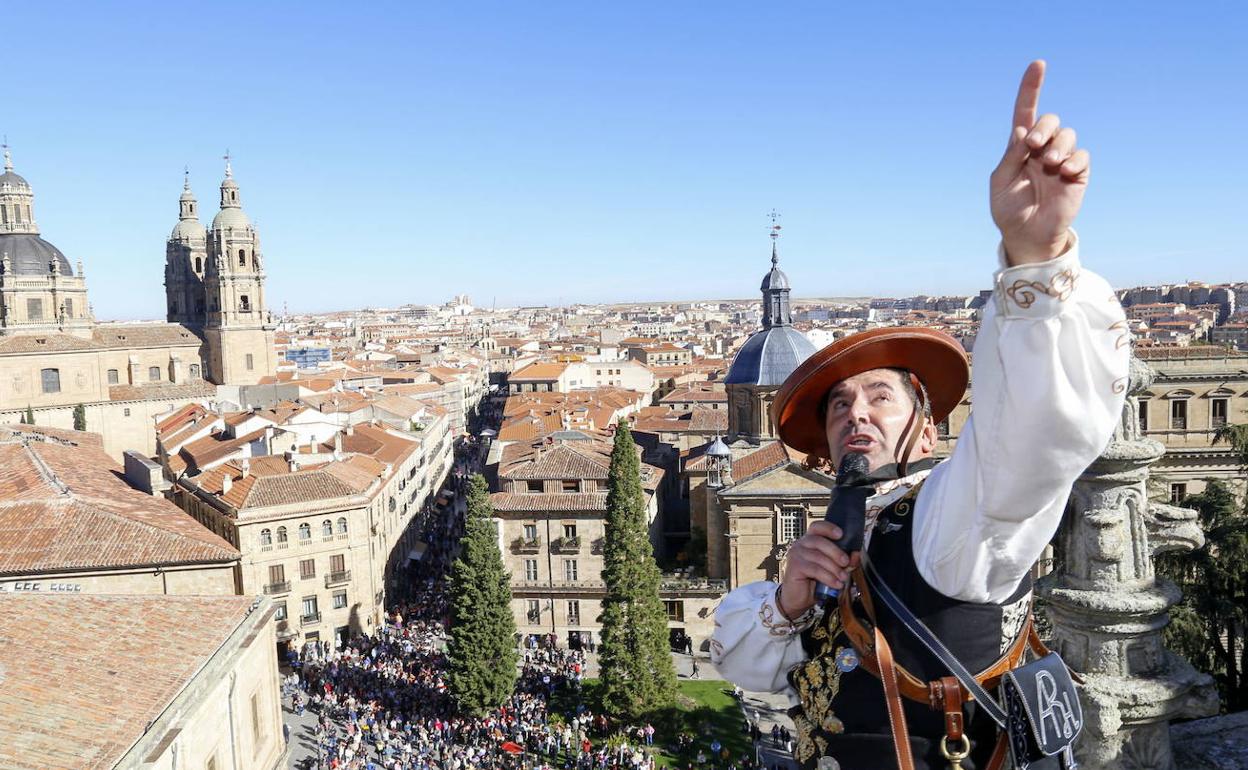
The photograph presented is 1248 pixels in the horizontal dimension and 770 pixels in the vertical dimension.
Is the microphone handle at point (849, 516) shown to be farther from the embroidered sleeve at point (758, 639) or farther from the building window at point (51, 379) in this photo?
the building window at point (51, 379)

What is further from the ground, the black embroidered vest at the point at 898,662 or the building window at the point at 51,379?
the black embroidered vest at the point at 898,662

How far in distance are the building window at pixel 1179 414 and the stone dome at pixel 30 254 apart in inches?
2483

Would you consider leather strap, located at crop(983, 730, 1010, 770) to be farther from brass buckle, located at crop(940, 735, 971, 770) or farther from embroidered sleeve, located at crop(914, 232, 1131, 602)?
embroidered sleeve, located at crop(914, 232, 1131, 602)

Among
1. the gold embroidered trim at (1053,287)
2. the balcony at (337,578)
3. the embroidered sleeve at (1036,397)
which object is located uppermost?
the gold embroidered trim at (1053,287)

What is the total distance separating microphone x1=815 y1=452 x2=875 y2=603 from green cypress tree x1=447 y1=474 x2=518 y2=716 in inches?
919

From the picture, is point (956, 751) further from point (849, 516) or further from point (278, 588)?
point (278, 588)

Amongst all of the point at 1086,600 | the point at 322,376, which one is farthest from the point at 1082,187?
the point at 322,376

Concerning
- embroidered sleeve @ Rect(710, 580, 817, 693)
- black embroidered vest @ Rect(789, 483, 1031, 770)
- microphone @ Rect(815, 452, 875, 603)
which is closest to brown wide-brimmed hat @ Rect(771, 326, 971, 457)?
microphone @ Rect(815, 452, 875, 603)

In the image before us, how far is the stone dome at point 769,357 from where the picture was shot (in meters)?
32.6

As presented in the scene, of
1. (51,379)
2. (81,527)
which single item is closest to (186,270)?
(51,379)

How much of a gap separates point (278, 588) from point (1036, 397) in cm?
3119

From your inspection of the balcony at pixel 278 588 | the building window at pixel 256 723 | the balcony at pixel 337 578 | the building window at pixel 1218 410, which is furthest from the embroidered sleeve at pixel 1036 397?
the building window at pixel 1218 410

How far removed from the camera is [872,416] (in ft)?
9.29

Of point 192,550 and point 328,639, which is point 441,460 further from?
point 192,550
